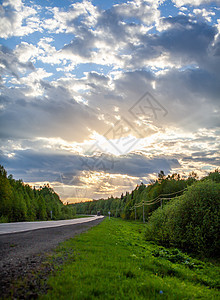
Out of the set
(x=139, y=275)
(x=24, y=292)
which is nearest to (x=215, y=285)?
(x=139, y=275)

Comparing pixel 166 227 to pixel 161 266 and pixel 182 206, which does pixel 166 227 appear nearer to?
pixel 182 206

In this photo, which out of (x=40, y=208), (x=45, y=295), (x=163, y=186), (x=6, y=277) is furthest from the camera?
(x=163, y=186)

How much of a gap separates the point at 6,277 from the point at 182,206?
12615mm

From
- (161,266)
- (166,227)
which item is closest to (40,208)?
(166,227)

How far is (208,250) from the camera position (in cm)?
1291

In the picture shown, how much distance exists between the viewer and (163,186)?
240ft

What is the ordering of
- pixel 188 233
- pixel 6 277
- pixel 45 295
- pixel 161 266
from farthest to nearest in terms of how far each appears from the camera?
pixel 188 233, pixel 161 266, pixel 6 277, pixel 45 295

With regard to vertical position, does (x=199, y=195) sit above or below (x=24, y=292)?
above

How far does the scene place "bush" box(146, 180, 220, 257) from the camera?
12984 mm

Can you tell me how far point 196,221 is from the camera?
13.8 metres

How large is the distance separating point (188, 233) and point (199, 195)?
2.65m

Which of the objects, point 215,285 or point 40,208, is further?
point 40,208

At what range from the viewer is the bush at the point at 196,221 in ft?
42.6

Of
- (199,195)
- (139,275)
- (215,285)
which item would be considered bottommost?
(215,285)
